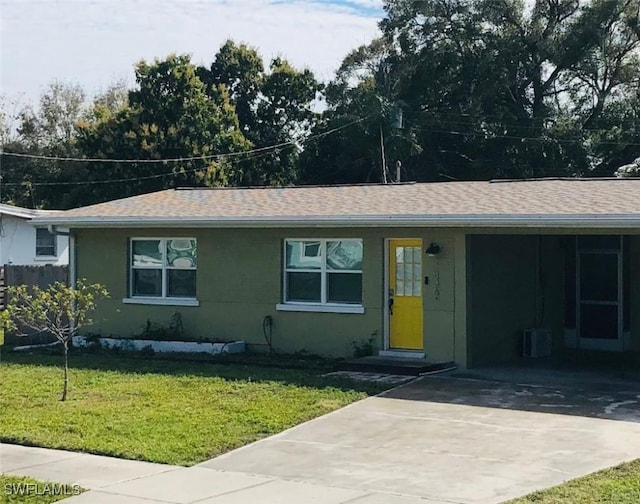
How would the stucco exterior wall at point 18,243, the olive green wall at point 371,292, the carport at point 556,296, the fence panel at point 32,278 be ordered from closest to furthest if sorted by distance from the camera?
the olive green wall at point 371,292 → the carport at point 556,296 → the fence panel at point 32,278 → the stucco exterior wall at point 18,243

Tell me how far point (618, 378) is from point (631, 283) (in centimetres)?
398

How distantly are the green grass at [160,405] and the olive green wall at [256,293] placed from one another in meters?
1.63

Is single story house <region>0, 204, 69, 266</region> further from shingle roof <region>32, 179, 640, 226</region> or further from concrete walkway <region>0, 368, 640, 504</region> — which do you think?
concrete walkway <region>0, 368, 640, 504</region>

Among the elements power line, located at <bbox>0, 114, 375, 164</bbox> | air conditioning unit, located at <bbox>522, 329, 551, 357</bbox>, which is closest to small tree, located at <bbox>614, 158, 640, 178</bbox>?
power line, located at <bbox>0, 114, 375, 164</bbox>

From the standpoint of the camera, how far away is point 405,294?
52.9ft

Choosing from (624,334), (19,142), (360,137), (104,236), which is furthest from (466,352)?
(19,142)

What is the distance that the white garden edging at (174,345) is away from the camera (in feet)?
57.1

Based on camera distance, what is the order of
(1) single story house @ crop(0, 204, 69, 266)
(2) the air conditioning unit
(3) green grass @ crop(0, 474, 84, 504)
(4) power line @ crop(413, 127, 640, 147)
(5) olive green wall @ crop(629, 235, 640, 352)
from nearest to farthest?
1. (3) green grass @ crop(0, 474, 84, 504)
2. (2) the air conditioning unit
3. (5) olive green wall @ crop(629, 235, 640, 352)
4. (1) single story house @ crop(0, 204, 69, 266)
5. (4) power line @ crop(413, 127, 640, 147)

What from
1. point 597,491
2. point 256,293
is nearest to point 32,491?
point 597,491

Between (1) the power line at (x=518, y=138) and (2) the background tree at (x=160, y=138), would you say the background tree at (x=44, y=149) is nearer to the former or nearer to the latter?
(2) the background tree at (x=160, y=138)

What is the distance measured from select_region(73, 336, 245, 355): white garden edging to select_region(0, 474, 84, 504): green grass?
8766mm

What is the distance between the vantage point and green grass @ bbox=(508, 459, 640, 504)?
7.72m

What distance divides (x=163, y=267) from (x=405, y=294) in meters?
5.23

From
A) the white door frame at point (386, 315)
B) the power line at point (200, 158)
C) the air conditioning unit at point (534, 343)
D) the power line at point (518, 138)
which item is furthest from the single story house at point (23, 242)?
the air conditioning unit at point (534, 343)
